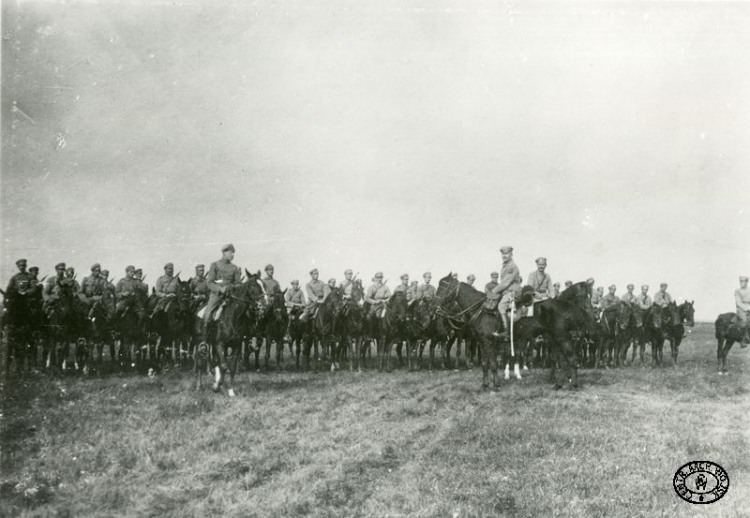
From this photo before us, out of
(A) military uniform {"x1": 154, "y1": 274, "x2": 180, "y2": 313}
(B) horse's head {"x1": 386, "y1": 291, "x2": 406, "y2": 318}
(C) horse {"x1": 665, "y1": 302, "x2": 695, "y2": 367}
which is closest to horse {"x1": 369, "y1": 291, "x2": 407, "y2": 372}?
(B) horse's head {"x1": 386, "y1": 291, "x2": 406, "y2": 318}

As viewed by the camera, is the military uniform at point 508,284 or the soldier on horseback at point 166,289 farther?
the soldier on horseback at point 166,289

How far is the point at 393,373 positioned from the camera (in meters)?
15.7

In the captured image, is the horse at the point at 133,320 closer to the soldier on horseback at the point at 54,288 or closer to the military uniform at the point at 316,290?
the soldier on horseback at the point at 54,288

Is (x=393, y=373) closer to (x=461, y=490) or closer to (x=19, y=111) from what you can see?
(x=461, y=490)

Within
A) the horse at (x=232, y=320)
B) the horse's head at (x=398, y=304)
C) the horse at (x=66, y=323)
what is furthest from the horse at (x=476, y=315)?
the horse at (x=66, y=323)

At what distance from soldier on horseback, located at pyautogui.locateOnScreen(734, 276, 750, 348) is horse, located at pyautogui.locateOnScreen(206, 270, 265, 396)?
43.1 feet

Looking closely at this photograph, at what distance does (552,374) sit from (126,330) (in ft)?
34.8

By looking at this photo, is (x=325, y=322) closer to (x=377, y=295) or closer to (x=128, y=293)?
(x=377, y=295)

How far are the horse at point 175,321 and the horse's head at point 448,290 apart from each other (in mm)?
6686

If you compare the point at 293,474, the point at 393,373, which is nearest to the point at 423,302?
the point at 393,373

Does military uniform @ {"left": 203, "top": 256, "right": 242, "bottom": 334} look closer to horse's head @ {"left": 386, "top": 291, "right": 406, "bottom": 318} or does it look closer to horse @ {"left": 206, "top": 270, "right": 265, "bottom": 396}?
horse @ {"left": 206, "top": 270, "right": 265, "bottom": 396}

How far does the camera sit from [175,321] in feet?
48.7

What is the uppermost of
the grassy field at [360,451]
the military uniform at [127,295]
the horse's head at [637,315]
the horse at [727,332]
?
the military uniform at [127,295]

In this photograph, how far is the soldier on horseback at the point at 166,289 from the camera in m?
15.0
